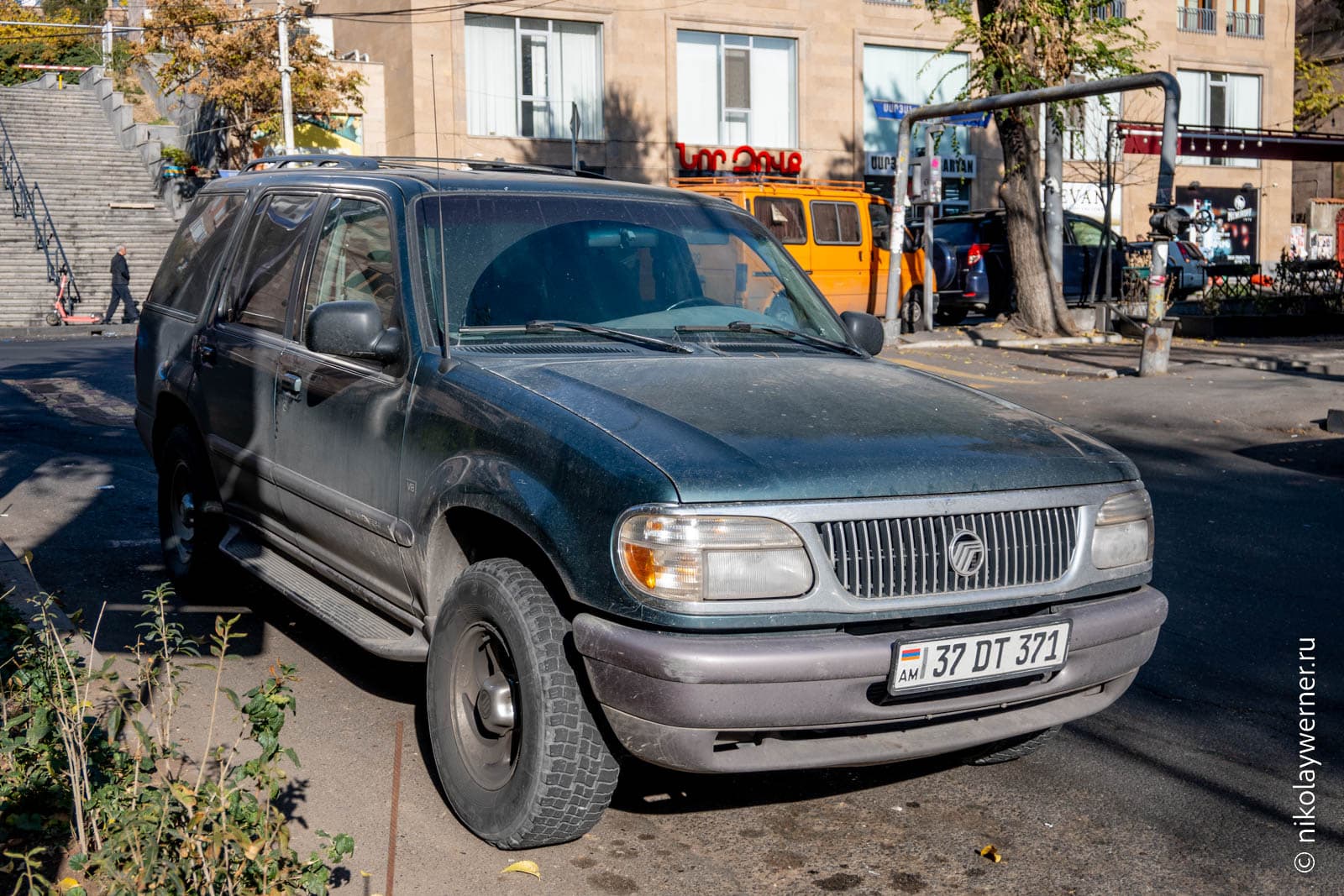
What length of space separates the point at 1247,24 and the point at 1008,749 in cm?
4936

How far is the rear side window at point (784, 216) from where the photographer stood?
20828 mm

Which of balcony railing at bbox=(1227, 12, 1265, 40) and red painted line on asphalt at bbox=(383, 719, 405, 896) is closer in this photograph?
red painted line on asphalt at bbox=(383, 719, 405, 896)

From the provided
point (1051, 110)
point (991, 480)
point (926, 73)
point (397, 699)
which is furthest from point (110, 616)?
point (926, 73)

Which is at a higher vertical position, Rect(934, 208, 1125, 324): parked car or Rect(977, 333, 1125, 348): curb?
Answer: Rect(934, 208, 1125, 324): parked car

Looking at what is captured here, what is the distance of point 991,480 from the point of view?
141 inches

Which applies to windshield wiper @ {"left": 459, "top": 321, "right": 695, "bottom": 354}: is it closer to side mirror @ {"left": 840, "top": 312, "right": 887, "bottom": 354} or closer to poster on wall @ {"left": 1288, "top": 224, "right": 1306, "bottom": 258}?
side mirror @ {"left": 840, "top": 312, "right": 887, "bottom": 354}

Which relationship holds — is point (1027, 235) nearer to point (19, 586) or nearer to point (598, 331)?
point (19, 586)

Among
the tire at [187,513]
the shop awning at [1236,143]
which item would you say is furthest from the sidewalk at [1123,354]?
the tire at [187,513]

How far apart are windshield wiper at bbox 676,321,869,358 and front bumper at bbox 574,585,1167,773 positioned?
1.54 m

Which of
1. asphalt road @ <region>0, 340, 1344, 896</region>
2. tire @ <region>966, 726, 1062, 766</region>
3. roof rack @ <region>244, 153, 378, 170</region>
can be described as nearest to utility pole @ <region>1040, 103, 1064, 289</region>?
asphalt road @ <region>0, 340, 1344, 896</region>

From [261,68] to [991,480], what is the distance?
32.9 meters

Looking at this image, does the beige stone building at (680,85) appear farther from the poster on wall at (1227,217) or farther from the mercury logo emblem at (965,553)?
the mercury logo emblem at (965,553)

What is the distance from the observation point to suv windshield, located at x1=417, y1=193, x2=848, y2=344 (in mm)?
4508

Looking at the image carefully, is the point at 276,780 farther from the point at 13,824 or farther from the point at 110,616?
the point at 110,616
